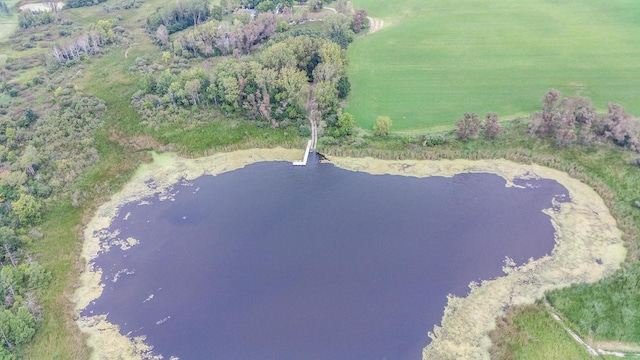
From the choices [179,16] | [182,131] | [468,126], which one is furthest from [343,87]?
[179,16]

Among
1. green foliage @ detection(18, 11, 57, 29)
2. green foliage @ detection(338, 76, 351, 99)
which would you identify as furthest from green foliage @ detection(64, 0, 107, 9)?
green foliage @ detection(338, 76, 351, 99)

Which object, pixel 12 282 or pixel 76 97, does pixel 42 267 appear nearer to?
pixel 12 282

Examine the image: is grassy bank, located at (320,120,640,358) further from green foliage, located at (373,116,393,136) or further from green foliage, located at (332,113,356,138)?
green foliage, located at (332,113,356,138)

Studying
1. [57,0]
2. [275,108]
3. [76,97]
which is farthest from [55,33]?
[275,108]

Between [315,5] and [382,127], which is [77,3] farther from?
[382,127]

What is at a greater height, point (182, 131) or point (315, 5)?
point (315, 5)

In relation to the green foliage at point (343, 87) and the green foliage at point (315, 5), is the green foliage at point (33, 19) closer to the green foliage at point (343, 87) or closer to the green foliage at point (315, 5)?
the green foliage at point (315, 5)
